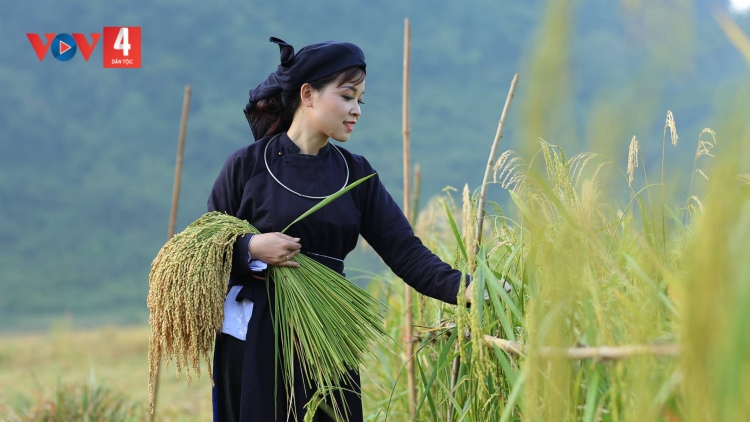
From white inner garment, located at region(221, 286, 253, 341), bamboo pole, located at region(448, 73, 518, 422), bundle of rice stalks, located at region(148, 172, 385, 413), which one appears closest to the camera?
bamboo pole, located at region(448, 73, 518, 422)

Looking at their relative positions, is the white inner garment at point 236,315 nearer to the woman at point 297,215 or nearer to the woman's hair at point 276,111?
the woman at point 297,215

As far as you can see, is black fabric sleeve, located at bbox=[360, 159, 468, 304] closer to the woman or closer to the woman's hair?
the woman

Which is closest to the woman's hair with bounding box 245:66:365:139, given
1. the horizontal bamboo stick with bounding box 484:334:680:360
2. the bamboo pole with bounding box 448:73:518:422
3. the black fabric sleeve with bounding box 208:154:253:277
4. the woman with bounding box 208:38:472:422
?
the woman with bounding box 208:38:472:422

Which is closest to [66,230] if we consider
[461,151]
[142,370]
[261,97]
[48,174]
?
[48,174]

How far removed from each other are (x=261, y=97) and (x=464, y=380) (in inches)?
45.3

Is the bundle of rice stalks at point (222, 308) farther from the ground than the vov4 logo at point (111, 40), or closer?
closer

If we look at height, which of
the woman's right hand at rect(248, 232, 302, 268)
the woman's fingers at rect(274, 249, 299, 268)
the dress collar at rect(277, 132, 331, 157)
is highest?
the dress collar at rect(277, 132, 331, 157)

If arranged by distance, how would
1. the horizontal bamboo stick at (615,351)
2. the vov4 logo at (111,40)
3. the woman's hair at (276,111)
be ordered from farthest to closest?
the vov4 logo at (111,40), the woman's hair at (276,111), the horizontal bamboo stick at (615,351)

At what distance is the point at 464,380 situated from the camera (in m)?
2.06

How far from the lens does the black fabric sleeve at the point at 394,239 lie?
237 cm

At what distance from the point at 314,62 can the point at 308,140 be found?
249 mm

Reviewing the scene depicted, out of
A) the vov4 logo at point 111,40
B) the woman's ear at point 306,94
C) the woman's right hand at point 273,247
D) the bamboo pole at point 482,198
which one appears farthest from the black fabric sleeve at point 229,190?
the vov4 logo at point 111,40

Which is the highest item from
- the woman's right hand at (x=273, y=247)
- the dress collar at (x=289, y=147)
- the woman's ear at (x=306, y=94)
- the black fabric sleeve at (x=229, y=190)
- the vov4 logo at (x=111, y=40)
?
the vov4 logo at (x=111, y=40)

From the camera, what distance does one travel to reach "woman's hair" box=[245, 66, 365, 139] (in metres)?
2.44
